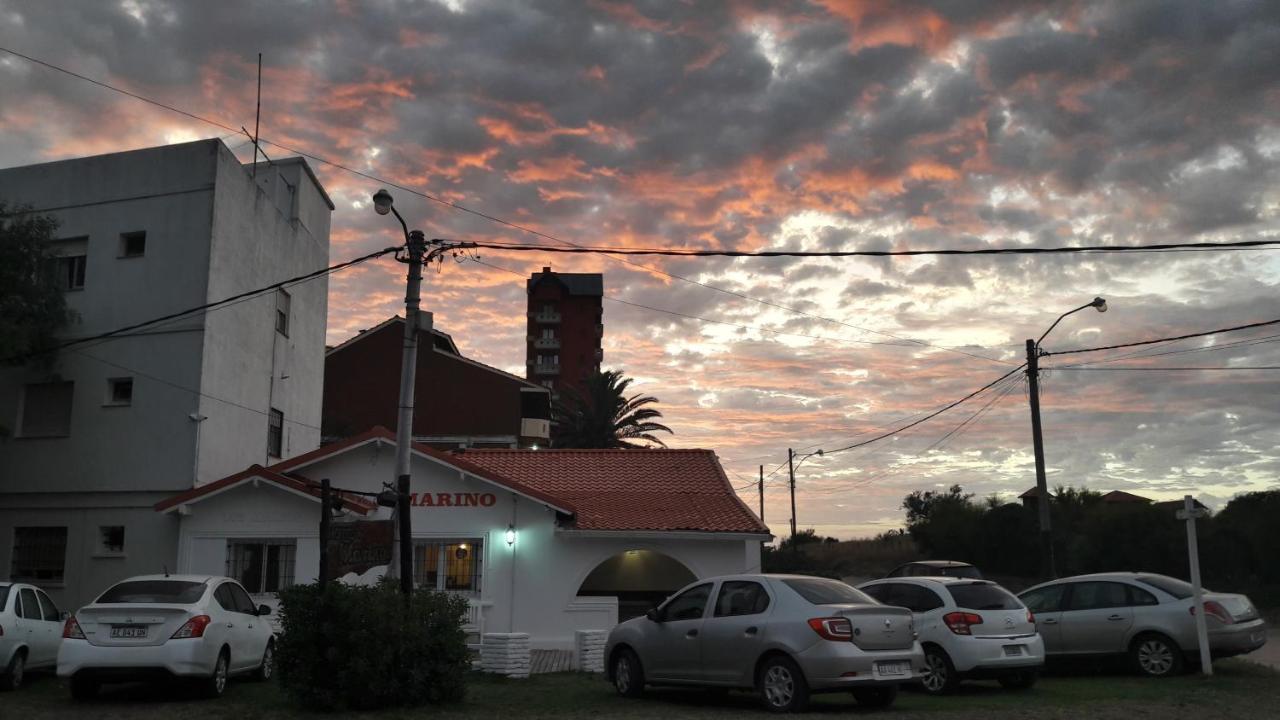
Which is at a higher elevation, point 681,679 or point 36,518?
point 36,518

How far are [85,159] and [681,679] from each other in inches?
841

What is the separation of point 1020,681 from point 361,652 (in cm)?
883

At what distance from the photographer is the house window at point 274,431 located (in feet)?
93.4

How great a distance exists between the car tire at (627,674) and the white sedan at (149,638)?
5.12 metres

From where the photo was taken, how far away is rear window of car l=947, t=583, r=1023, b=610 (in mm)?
14188

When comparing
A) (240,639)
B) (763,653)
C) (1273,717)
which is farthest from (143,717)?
(1273,717)

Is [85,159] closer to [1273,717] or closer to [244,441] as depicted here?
[244,441]

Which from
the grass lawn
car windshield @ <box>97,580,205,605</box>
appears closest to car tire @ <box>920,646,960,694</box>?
the grass lawn

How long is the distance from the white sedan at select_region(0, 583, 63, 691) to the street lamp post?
4.90 metres

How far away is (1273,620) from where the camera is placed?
123 ft

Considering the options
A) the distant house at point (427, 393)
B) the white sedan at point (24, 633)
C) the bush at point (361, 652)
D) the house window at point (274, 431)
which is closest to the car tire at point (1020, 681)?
the bush at point (361, 652)

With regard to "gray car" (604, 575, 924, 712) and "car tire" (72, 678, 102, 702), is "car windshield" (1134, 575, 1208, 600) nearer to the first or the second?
"gray car" (604, 575, 924, 712)

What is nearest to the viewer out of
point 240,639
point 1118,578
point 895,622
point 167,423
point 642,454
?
point 895,622

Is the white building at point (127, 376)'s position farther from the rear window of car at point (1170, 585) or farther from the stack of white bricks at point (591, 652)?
the rear window of car at point (1170, 585)
